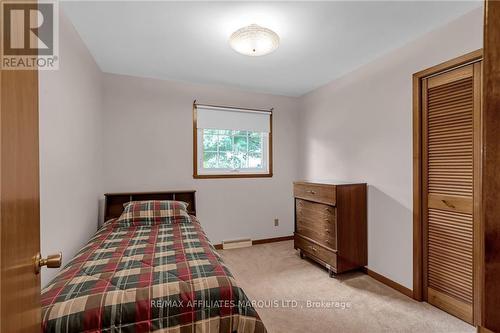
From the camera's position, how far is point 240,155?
3779 mm

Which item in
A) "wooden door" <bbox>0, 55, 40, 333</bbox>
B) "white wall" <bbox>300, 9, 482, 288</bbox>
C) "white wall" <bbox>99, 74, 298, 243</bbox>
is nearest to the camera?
"wooden door" <bbox>0, 55, 40, 333</bbox>

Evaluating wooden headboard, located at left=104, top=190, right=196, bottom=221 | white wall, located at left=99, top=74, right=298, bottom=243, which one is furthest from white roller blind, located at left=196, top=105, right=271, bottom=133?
wooden headboard, located at left=104, top=190, right=196, bottom=221

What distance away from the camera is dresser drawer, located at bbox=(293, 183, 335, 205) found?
2.64m

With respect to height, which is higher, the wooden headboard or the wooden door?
the wooden door

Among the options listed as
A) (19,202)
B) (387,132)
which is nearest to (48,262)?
(19,202)

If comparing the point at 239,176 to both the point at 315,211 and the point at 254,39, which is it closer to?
the point at 315,211

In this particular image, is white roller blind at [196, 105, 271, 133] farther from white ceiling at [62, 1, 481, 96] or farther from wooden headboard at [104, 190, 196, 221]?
wooden headboard at [104, 190, 196, 221]

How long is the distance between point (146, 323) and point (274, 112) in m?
3.37

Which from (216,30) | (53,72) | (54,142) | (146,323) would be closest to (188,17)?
(216,30)

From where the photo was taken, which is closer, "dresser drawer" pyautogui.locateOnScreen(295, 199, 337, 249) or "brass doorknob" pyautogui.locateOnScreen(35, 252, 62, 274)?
"brass doorknob" pyautogui.locateOnScreen(35, 252, 62, 274)

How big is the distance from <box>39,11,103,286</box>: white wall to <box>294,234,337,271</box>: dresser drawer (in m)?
2.46

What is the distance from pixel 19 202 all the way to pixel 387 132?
9.22ft

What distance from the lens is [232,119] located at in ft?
11.9

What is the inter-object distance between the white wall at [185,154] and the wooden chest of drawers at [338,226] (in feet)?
3.43
